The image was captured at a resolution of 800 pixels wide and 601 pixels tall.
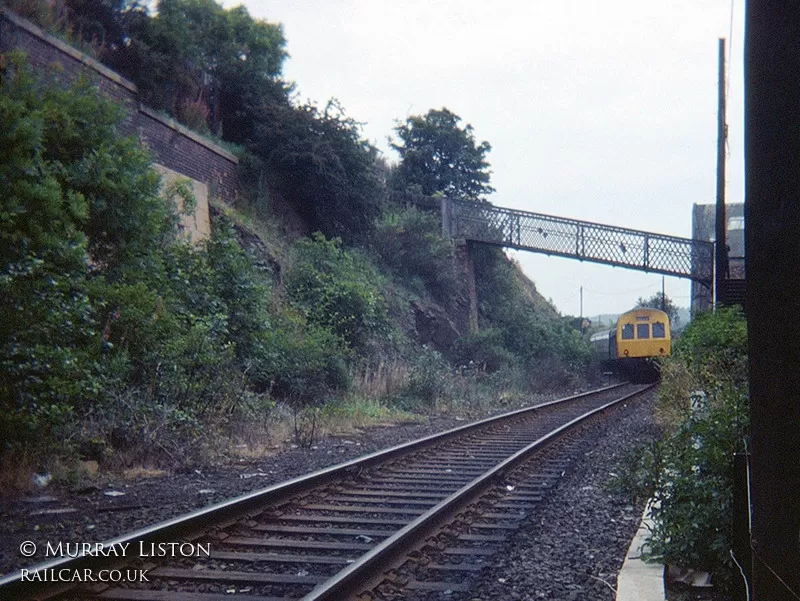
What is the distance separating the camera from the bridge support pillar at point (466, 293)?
28992 millimetres

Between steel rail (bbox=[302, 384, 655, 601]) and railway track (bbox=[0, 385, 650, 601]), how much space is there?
10 millimetres

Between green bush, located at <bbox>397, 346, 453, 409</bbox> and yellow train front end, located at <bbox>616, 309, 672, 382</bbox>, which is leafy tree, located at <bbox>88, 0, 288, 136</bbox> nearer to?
green bush, located at <bbox>397, 346, 453, 409</bbox>

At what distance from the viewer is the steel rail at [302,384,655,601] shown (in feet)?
14.4

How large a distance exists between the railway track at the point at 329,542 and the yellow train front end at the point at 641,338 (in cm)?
2327

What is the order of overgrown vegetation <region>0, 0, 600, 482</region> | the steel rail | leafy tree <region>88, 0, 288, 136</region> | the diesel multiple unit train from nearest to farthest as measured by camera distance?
the steel rail → overgrown vegetation <region>0, 0, 600, 482</region> → leafy tree <region>88, 0, 288, 136</region> → the diesel multiple unit train

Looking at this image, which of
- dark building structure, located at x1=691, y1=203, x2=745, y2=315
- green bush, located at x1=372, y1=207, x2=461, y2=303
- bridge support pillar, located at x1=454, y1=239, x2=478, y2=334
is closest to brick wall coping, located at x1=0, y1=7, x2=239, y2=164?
green bush, located at x1=372, y1=207, x2=461, y2=303

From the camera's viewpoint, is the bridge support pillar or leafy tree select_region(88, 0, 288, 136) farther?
the bridge support pillar

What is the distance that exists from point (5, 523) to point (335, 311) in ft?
42.1

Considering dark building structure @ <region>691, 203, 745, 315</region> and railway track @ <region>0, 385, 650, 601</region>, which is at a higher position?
dark building structure @ <region>691, 203, 745, 315</region>

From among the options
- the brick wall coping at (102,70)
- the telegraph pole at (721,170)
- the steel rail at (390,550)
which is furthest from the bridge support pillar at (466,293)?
the steel rail at (390,550)

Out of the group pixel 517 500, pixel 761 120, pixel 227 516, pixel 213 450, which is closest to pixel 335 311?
pixel 213 450

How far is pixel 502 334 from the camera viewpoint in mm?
29828

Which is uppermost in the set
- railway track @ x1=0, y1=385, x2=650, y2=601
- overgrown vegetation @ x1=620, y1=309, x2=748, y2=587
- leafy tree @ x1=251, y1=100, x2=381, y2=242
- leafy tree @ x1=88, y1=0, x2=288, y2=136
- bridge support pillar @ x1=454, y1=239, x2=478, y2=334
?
leafy tree @ x1=88, y1=0, x2=288, y2=136

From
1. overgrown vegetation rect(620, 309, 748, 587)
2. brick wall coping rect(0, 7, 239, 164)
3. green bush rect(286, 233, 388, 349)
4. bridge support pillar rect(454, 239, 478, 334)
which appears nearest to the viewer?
overgrown vegetation rect(620, 309, 748, 587)
